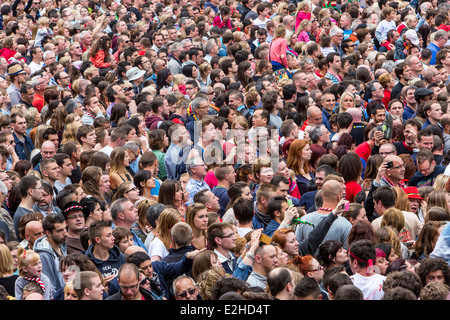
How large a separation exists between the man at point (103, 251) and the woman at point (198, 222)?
0.85 m

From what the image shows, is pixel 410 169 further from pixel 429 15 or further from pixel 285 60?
pixel 429 15

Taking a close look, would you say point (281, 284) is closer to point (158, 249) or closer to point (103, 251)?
point (158, 249)

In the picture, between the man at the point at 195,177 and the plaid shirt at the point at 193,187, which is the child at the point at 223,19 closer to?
the man at the point at 195,177

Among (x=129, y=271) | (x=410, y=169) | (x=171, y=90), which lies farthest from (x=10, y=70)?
(x=129, y=271)

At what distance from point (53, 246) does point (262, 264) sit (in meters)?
2.34

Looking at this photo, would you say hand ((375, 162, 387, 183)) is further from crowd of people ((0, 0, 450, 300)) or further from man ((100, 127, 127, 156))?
man ((100, 127, 127, 156))

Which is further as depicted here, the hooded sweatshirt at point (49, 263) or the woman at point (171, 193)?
the woman at point (171, 193)

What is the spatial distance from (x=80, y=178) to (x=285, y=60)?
19.5 ft

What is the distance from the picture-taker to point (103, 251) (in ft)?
26.7

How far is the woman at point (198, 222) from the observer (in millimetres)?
8586

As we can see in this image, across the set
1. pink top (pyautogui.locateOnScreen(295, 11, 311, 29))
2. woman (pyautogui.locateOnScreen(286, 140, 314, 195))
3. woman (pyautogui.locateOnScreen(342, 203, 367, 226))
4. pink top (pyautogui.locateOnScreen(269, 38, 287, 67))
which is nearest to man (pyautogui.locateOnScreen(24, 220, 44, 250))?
woman (pyautogui.locateOnScreen(342, 203, 367, 226))

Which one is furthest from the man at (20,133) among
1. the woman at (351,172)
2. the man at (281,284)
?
the man at (281,284)

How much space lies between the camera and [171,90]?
14.7 meters

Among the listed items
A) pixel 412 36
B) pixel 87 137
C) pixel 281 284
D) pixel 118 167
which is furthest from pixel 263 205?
pixel 412 36
